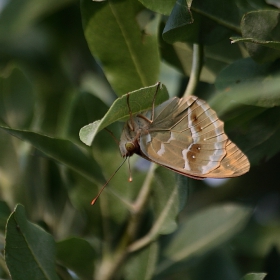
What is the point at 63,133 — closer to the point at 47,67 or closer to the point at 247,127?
the point at 247,127

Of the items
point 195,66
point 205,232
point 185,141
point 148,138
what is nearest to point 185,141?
point 185,141

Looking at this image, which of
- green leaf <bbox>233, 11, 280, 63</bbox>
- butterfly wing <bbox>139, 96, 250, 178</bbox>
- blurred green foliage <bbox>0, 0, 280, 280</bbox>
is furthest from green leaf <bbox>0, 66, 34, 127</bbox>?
green leaf <bbox>233, 11, 280, 63</bbox>

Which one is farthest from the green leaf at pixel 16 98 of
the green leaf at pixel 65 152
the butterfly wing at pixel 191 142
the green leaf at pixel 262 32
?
the green leaf at pixel 262 32

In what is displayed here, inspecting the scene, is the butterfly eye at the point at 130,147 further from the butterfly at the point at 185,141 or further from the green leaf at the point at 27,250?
the green leaf at the point at 27,250

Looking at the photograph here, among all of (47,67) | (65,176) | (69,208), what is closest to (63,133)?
(65,176)

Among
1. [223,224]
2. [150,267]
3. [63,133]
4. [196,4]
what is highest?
[196,4]

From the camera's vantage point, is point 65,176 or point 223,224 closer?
point 65,176

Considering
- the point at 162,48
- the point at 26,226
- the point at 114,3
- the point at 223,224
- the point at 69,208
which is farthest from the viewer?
the point at 223,224
